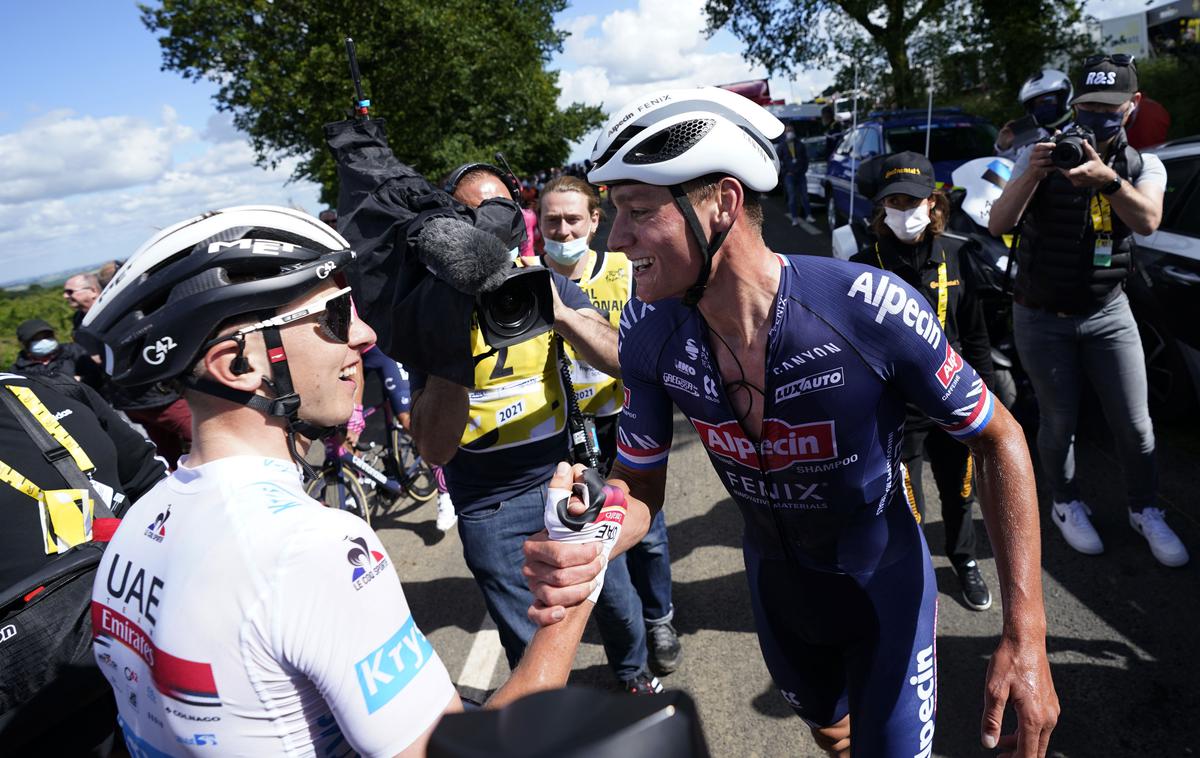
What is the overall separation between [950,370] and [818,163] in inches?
671

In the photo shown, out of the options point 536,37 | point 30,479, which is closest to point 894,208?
point 30,479

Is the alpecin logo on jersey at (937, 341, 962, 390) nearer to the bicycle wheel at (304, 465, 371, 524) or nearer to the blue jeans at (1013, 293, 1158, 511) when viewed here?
the blue jeans at (1013, 293, 1158, 511)

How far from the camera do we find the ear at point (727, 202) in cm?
211

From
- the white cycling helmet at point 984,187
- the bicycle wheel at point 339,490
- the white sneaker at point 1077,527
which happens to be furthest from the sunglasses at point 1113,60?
the bicycle wheel at point 339,490

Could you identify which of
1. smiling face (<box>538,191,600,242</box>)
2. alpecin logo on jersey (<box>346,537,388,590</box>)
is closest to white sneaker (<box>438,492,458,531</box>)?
smiling face (<box>538,191,600,242</box>)

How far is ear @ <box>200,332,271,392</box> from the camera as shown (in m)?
1.56

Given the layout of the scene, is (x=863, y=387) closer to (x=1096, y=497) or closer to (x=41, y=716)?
(x=41, y=716)

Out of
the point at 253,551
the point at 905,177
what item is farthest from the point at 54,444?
the point at 905,177

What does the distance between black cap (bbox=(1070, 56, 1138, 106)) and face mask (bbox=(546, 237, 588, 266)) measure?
2.69 meters

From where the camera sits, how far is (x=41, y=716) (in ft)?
7.33

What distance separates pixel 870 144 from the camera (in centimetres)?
1200

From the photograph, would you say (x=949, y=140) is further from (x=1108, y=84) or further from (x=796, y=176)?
(x=1108, y=84)

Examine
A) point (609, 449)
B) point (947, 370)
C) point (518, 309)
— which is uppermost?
point (518, 309)

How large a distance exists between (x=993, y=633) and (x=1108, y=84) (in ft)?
9.26
